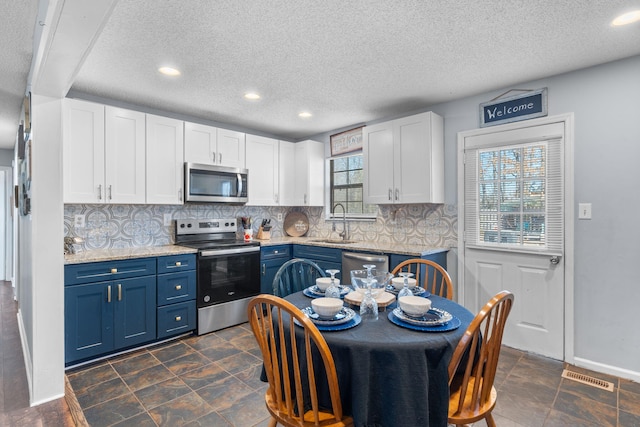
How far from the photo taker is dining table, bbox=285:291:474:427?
4.14 feet

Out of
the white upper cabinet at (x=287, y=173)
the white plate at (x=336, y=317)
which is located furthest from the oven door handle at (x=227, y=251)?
the white plate at (x=336, y=317)

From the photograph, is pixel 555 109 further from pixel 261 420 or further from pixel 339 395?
pixel 261 420

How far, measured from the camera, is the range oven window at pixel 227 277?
3330 millimetres

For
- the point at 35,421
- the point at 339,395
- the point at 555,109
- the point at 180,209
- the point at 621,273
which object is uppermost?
the point at 555,109

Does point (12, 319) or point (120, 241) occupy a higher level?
point (120, 241)

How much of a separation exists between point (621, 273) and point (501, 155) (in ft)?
4.15

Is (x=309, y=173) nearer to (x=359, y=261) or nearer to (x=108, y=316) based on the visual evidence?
(x=359, y=261)

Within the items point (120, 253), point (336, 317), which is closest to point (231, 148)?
point (120, 253)

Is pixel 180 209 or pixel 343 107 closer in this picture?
pixel 343 107

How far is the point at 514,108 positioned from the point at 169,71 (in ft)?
9.59

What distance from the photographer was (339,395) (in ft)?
4.38

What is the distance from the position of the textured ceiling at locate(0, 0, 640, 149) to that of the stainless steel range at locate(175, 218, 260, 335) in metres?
1.45

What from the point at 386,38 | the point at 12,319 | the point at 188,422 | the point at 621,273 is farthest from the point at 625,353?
the point at 12,319

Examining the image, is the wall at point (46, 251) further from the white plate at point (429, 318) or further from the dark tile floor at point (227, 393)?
the white plate at point (429, 318)
